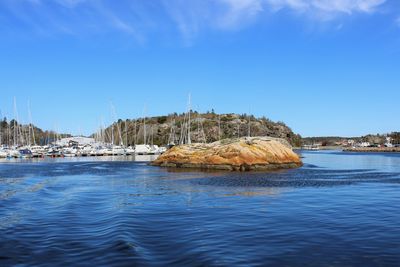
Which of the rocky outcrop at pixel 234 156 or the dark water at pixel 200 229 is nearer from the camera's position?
the dark water at pixel 200 229

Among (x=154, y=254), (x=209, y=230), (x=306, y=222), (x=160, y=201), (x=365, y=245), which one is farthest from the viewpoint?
(x=160, y=201)

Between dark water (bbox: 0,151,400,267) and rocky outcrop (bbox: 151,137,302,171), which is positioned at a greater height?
rocky outcrop (bbox: 151,137,302,171)

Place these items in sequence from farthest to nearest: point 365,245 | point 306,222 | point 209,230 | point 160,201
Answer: point 160,201, point 306,222, point 209,230, point 365,245

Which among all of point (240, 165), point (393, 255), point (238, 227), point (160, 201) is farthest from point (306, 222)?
point (240, 165)

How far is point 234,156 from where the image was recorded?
67312 millimetres

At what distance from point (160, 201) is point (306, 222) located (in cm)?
1164

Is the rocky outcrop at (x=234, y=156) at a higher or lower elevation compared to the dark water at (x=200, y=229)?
higher

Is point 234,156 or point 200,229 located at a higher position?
point 234,156

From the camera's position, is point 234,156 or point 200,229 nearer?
point 200,229

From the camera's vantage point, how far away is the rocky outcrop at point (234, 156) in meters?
66.9

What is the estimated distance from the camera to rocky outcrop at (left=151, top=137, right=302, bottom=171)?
219 ft

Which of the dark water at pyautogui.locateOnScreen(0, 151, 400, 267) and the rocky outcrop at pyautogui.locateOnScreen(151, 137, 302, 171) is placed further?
the rocky outcrop at pyautogui.locateOnScreen(151, 137, 302, 171)

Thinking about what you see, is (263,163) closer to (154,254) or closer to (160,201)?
(160,201)

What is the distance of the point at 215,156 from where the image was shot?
6981 centimetres
